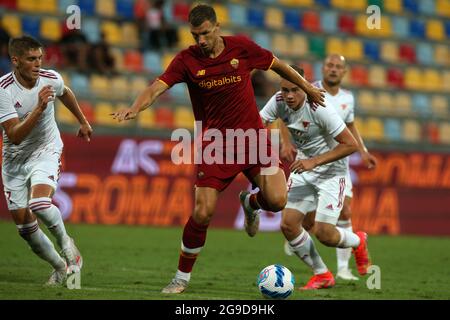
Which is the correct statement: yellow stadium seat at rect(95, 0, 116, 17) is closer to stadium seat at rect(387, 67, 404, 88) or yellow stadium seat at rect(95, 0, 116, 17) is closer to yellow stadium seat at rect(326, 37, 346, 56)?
yellow stadium seat at rect(326, 37, 346, 56)

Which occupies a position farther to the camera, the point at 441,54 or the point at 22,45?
the point at 441,54

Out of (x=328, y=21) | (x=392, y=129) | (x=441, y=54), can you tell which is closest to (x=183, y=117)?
(x=392, y=129)

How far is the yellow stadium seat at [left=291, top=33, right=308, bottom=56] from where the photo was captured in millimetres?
22109

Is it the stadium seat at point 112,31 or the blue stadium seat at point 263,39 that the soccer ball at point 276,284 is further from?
the blue stadium seat at point 263,39

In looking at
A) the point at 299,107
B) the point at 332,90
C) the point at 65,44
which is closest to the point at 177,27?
the point at 65,44

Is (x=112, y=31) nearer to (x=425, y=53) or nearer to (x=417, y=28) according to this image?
(x=425, y=53)

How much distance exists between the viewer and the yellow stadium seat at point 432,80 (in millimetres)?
22812

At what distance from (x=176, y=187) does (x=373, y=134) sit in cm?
471

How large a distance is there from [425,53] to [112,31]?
335 inches

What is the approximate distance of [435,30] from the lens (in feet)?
81.3

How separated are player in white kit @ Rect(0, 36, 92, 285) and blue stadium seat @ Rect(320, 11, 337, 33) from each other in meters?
14.8

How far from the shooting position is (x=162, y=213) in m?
16.8
